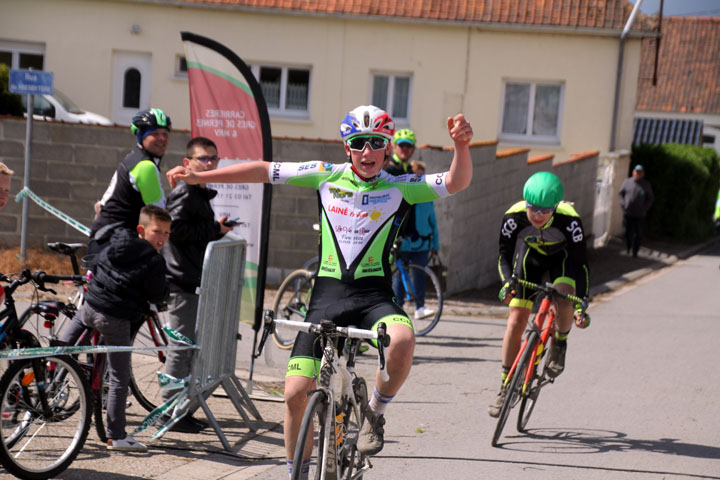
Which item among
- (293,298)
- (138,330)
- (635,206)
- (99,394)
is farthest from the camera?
(635,206)

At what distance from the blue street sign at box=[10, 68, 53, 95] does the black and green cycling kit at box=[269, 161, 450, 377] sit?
27.5ft

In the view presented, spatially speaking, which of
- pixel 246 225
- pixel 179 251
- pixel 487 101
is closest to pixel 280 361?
pixel 246 225

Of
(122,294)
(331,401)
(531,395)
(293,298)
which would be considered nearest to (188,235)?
(122,294)

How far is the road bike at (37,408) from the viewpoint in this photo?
5.66m

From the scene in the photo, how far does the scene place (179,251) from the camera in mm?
7301

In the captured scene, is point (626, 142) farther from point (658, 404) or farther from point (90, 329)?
point (90, 329)

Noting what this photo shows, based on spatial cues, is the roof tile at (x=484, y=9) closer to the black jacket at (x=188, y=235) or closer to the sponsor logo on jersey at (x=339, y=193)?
the black jacket at (x=188, y=235)

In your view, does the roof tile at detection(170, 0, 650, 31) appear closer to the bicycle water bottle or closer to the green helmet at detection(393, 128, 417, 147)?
the green helmet at detection(393, 128, 417, 147)

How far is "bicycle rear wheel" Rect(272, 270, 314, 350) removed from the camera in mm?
10836

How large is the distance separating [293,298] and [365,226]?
216 inches

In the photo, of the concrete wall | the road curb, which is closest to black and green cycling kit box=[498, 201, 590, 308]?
the concrete wall

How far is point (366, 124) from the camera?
5.53 meters

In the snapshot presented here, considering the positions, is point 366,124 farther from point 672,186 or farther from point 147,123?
point 672,186

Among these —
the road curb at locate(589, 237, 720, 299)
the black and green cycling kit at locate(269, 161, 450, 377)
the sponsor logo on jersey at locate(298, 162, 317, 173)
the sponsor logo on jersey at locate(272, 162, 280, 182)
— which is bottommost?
the road curb at locate(589, 237, 720, 299)
